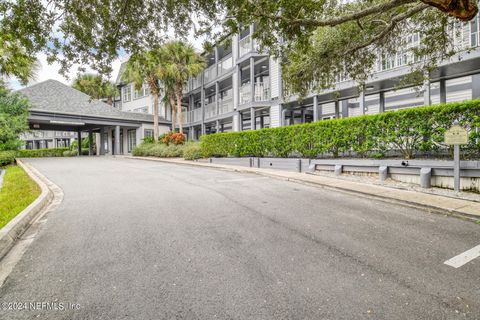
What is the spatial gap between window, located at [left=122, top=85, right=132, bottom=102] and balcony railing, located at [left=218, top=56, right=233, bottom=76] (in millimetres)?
16807

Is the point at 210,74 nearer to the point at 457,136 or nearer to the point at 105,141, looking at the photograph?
the point at 105,141

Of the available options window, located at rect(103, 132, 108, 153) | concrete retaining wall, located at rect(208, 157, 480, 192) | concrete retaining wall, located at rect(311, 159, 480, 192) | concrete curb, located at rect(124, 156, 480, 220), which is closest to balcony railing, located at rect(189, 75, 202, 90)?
window, located at rect(103, 132, 108, 153)

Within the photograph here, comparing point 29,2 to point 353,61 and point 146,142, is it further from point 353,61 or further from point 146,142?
point 146,142

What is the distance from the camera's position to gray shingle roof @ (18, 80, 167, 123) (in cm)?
2431

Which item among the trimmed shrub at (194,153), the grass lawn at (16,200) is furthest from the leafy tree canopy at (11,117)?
the grass lawn at (16,200)

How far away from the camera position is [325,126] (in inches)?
400

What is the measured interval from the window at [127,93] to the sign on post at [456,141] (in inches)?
1387

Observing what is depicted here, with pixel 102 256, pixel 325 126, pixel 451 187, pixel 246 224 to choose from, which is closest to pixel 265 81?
pixel 325 126

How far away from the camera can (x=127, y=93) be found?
34156mm

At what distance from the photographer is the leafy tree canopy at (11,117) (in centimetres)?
1722

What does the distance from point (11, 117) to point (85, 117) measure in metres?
7.94

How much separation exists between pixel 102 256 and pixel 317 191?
19.2 feet

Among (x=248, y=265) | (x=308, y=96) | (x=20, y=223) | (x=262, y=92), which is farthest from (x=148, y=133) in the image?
(x=248, y=265)

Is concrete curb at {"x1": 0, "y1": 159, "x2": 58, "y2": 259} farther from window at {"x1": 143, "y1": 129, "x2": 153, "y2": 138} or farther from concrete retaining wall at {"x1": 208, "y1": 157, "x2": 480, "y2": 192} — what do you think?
window at {"x1": 143, "y1": 129, "x2": 153, "y2": 138}
